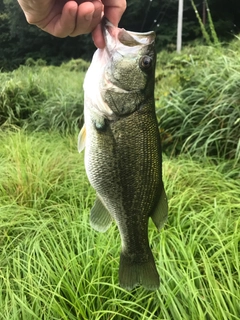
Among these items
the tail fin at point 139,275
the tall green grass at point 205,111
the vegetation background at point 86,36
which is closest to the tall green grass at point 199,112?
the tall green grass at point 205,111

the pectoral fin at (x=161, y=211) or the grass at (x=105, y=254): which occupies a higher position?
the pectoral fin at (x=161, y=211)

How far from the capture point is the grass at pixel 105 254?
70.9 inches

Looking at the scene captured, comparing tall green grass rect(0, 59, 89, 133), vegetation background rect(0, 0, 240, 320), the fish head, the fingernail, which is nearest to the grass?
vegetation background rect(0, 0, 240, 320)

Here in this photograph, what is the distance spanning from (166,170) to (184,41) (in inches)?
683

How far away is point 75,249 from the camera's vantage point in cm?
224

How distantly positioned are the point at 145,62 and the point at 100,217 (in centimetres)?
49

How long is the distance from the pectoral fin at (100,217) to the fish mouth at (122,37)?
0.48 metres

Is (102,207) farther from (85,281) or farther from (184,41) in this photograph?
(184,41)

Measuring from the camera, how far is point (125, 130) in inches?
47.3

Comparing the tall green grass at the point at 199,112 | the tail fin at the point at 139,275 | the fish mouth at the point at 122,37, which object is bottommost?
the tall green grass at the point at 199,112

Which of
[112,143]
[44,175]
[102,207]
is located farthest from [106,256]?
[44,175]

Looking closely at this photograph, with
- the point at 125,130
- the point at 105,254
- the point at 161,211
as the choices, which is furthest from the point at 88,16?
the point at 105,254

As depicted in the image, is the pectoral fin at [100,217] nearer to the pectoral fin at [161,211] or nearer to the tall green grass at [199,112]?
the pectoral fin at [161,211]

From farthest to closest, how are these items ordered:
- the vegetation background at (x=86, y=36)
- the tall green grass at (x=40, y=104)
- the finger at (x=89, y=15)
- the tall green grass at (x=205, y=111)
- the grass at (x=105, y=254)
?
the vegetation background at (x=86, y=36)
the tall green grass at (x=40, y=104)
the tall green grass at (x=205, y=111)
the grass at (x=105, y=254)
the finger at (x=89, y=15)
